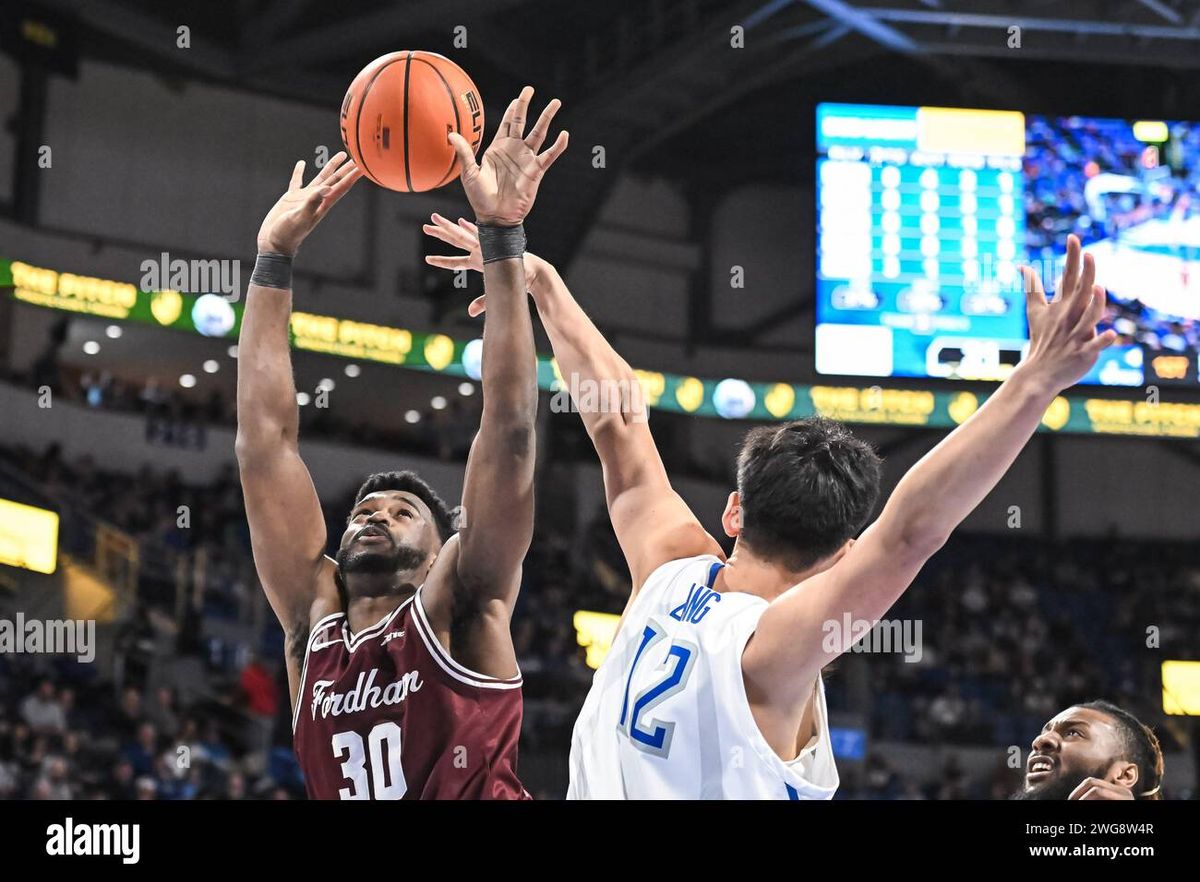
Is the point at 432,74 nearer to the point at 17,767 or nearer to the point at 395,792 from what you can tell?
the point at 395,792

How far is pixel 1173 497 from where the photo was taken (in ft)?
70.7

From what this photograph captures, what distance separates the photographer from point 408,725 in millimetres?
3619

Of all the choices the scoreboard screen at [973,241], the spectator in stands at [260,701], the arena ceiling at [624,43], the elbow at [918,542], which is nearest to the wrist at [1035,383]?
the elbow at [918,542]

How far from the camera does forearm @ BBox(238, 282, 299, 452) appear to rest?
13.2ft

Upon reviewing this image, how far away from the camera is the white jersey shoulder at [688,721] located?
2.78m

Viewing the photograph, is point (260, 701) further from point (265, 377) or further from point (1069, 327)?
point (1069, 327)

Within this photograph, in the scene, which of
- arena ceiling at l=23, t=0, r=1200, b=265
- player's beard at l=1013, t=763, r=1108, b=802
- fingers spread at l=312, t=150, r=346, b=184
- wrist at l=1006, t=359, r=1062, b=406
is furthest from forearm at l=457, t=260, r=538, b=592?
arena ceiling at l=23, t=0, r=1200, b=265

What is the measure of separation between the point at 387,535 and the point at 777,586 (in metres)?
1.32

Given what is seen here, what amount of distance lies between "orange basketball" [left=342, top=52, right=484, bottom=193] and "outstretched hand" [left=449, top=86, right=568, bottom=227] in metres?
0.87

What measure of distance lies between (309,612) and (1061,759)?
2.03m

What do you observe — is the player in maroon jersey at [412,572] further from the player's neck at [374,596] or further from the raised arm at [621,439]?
the raised arm at [621,439]

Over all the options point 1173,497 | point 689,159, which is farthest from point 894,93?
point 1173,497

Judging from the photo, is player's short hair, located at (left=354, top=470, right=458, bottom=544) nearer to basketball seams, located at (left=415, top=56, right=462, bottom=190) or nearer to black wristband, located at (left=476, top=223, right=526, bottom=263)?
black wristband, located at (left=476, top=223, right=526, bottom=263)

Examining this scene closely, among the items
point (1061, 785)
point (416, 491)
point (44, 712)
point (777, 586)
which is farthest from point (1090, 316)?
point (44, 712)
